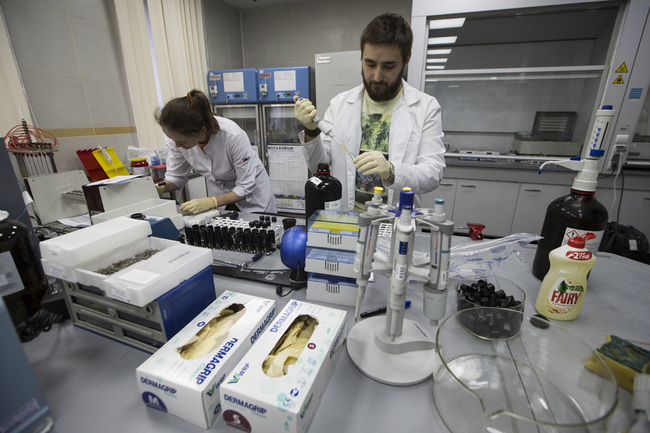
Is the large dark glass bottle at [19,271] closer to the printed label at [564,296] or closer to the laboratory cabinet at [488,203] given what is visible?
the printed label at [564,296]

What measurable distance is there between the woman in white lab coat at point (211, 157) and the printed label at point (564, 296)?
1.47 metres

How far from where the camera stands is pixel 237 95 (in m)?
3.07

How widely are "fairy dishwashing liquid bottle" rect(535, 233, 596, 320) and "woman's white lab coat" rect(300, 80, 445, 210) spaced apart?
1.96ft

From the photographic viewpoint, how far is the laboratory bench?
1.62 ft

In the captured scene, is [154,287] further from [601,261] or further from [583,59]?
[583,59]

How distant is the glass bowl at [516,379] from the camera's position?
49 centimetres

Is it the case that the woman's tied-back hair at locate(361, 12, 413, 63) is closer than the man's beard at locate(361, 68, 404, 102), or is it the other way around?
the woman's tied-back hair at locate(361, 12, 413, 63)

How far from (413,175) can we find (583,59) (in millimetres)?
2888

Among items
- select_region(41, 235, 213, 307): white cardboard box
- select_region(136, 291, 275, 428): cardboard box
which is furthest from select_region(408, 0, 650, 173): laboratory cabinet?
select_region(136, 291, 275, 428): cardboard box

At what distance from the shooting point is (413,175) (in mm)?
1201

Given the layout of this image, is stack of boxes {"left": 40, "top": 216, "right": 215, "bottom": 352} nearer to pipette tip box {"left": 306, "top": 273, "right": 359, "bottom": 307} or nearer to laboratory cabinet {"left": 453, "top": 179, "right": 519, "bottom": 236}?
pipette tip box {"left": 306, "top": 273, "right": 359, "bottom": 307}

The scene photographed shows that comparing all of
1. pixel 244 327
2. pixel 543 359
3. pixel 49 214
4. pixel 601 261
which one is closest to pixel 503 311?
pixel 543 359

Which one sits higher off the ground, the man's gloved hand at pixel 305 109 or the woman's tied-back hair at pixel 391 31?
the woman's tied-back hair at pixel 391 31

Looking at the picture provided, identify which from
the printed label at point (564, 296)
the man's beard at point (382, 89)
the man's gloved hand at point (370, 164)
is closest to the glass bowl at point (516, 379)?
the printed label at point (564, 296)
